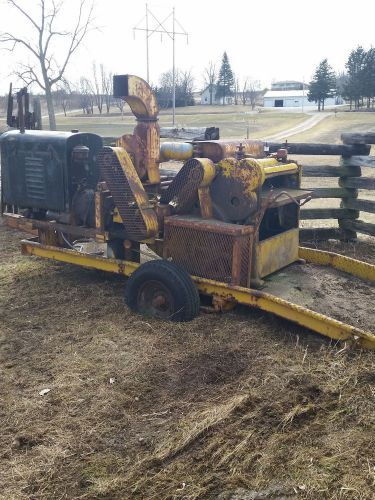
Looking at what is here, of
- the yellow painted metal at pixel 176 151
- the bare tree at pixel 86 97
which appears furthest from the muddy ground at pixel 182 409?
the bare tree at pixel 86 97

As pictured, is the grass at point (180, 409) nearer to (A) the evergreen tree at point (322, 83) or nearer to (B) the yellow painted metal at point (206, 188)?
(B) the yellow painted metal at point (206, 188)

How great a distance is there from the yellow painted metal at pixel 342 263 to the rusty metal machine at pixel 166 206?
13 cm

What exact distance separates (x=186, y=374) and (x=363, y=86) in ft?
196

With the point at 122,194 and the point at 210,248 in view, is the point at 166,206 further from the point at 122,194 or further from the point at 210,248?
the point at 210,248

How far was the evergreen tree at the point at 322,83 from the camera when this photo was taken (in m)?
65.5

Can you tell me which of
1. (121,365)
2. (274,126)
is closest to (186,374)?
(121,365)

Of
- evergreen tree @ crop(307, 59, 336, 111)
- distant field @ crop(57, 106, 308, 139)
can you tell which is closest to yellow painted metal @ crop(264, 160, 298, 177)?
distant field @ crop(57, 106, 308, 139)

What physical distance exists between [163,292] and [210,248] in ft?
1.93

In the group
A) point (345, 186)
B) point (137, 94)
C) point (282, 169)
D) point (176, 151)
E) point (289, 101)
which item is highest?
point (289, 101)

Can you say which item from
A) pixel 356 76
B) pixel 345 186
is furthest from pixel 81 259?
pixel 356 76

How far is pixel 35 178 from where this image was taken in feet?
19.4

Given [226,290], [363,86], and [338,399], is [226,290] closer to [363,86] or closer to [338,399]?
[338,399]

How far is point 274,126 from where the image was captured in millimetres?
43656

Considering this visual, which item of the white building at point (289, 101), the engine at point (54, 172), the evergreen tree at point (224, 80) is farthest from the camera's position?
the evergreen tree at point (224, 80)
